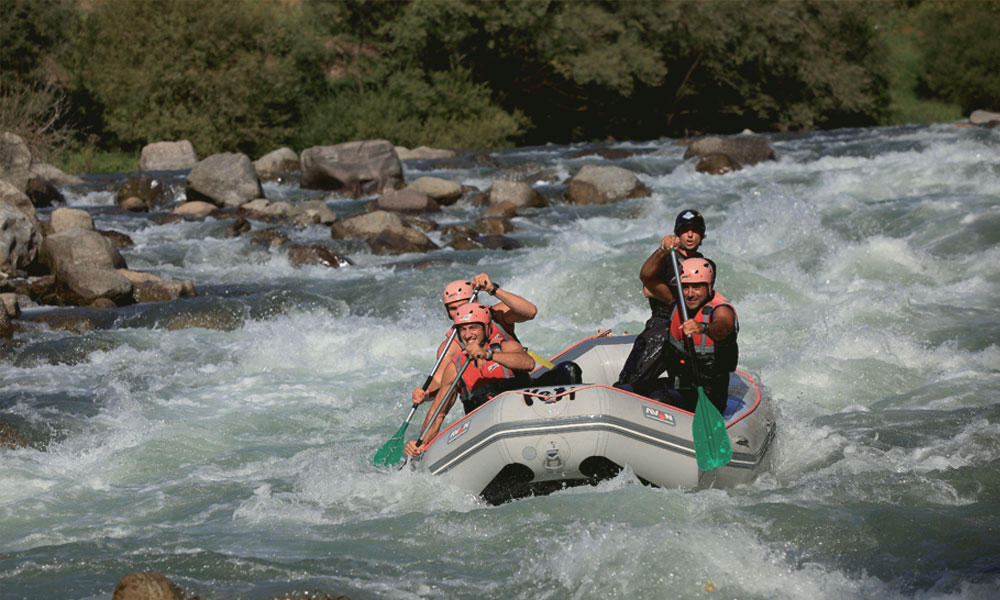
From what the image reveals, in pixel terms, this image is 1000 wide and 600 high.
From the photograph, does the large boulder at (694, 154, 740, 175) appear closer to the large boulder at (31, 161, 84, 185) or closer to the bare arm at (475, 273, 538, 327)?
the large boulder at (31, 161, 84, 185)

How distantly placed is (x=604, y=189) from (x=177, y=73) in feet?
40.1

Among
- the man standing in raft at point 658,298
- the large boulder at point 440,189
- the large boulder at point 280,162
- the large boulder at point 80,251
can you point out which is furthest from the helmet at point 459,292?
the large boulder at point 280,162

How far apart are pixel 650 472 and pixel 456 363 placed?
125cm

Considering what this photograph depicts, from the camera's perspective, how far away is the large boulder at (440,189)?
17328 millimetres

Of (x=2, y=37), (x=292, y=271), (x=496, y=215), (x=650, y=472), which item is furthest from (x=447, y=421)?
(x=2, y=37)

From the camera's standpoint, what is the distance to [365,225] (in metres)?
14.8

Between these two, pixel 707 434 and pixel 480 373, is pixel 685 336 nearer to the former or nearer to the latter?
pixel 707 434

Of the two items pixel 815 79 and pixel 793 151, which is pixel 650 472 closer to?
pixel 793 151

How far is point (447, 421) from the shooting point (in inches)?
306

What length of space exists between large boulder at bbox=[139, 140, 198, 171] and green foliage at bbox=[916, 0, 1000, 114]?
22.1m

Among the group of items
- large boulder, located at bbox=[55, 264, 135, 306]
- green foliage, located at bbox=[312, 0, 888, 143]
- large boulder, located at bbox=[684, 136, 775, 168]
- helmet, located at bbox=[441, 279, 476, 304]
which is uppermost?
green foliage, located at bbox=[312, 0, 888, 143]

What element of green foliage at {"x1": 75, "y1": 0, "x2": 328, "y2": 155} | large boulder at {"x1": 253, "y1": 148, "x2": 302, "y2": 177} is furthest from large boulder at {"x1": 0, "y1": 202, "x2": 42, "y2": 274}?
green foliage at {"x1": 75, "y1": 0, "x2": 328, "y2": 155}

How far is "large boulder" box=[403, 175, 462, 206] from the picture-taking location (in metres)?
17.3

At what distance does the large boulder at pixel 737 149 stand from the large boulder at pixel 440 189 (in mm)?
4993
